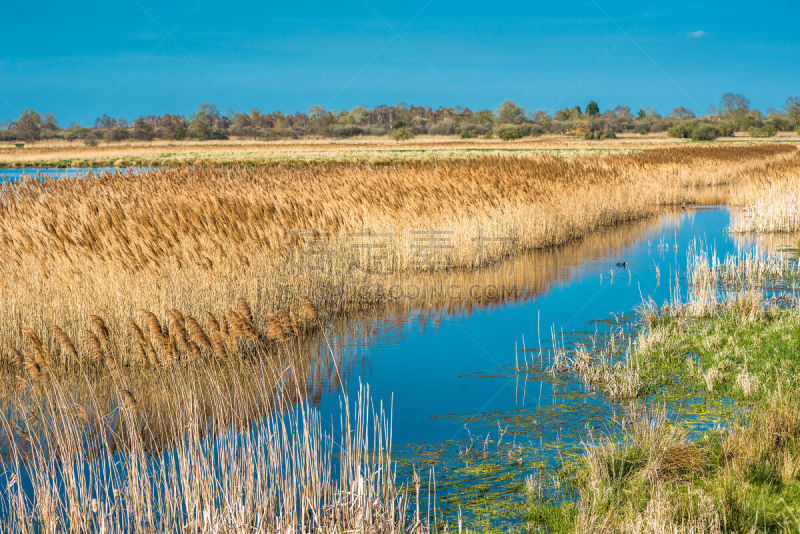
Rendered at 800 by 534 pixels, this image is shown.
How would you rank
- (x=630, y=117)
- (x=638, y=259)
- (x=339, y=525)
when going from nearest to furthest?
(x=339, y=525) → (x=638, y=259) → (x=630, y=117)

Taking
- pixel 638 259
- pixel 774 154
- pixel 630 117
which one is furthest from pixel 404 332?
pixel 630 117

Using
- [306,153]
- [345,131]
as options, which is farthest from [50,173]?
[345,131]

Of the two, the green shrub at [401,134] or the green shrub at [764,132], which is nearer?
the green shrub at [764,132]

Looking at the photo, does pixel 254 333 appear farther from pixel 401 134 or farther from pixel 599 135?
pixel 401 134

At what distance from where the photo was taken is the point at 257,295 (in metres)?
10.0

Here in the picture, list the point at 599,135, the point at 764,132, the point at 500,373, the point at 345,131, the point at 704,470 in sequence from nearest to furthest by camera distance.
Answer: the point at 704,470 → the point at 500,373 → the point at 764,132 → the point at 599,135 → the point at 345,131

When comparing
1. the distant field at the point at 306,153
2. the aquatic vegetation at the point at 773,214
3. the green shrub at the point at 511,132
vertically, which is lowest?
the aquatic vegetation at the point at 773,214

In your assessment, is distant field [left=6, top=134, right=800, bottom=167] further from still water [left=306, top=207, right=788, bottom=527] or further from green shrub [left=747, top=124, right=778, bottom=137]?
still water [left=306, top=207, right=788, bottom=527]

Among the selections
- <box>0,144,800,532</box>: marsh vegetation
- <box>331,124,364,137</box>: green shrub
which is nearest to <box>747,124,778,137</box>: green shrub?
<box>331,124,364,137</box>: green shrub

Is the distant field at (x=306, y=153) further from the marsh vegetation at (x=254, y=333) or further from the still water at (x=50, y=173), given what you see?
the marsh vegetation at (x=254, y=333)

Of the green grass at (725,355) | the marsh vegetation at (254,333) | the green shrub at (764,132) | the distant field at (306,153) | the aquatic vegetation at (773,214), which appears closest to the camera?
the marsh vegetation at (254,333)

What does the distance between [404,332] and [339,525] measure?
6.11 m

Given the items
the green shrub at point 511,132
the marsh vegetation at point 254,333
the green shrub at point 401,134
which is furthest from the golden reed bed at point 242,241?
the green shrub at point 401,134

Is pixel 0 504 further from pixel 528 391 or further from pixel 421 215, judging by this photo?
pixel 421 215
